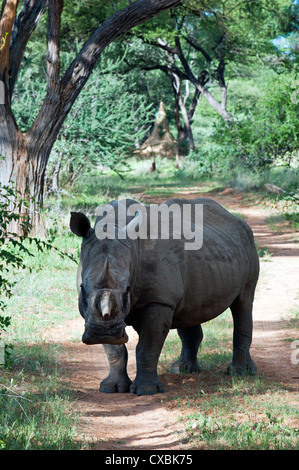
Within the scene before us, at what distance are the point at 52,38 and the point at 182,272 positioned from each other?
7.25m

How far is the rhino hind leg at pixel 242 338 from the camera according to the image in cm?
623

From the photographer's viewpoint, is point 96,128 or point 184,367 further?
point 96,128

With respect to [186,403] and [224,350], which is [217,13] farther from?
[186,403]

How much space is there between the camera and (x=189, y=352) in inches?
246

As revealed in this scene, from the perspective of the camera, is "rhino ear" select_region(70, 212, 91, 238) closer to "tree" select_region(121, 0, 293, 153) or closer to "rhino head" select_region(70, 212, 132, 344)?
"rhino head" select_region(70, 212, 132, 344)

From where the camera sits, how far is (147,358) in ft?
17.6

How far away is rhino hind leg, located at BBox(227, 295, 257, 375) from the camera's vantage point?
245 inches

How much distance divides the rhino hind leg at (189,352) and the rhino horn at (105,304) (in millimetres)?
2034

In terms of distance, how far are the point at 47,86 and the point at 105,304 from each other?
7708 millimetres

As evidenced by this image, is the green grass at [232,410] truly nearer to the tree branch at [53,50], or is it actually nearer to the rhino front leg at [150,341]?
the rhino front leg at [150,341]

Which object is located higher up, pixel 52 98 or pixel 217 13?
pixel 217 13

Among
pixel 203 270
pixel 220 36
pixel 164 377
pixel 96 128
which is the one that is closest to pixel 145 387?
pixel 164 377

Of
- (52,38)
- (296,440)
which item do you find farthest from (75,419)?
(52,38)

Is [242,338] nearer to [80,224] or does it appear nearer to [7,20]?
[80,224]
